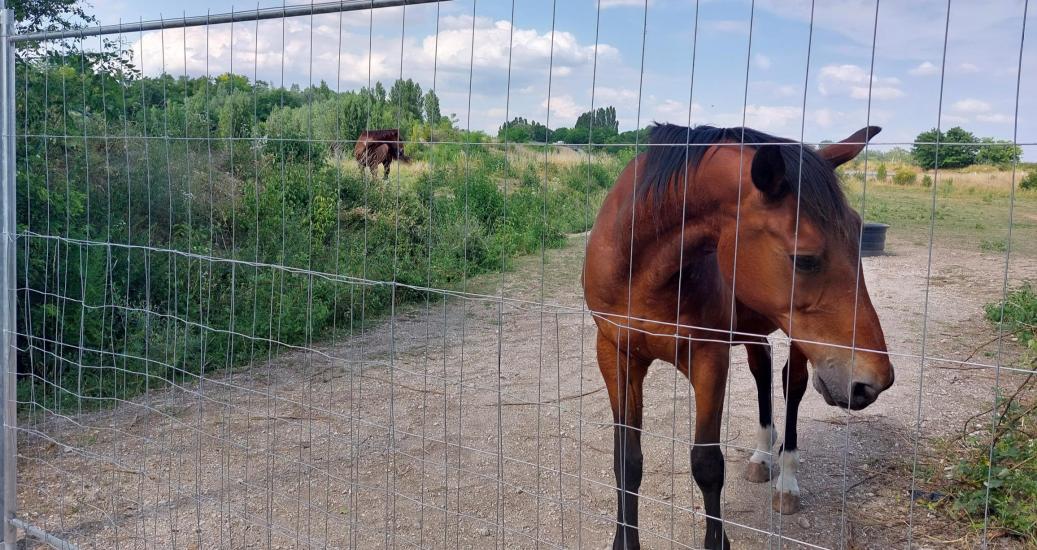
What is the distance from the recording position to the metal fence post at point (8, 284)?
3.35 meters

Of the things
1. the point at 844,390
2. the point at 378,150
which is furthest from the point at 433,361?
the point at 844,390

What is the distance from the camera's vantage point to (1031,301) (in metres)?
5.98

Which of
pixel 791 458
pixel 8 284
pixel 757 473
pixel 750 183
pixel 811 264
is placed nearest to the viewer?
pixel 811 264

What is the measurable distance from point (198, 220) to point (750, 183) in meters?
6.14

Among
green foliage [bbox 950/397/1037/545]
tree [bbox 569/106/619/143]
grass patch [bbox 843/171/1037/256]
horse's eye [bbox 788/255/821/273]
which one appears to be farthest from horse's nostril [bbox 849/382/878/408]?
grass patch [bbox 843/171/1037/256]

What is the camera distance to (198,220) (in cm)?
722

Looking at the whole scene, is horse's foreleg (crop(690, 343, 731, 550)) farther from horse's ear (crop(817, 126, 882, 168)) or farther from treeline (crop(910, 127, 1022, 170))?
treeline (crop(910, 127, 1022, 170))

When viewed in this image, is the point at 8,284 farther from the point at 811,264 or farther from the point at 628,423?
the point at 811,264

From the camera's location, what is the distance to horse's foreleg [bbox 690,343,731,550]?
2723 mm

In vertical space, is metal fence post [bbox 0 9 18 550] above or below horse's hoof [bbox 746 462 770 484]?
above

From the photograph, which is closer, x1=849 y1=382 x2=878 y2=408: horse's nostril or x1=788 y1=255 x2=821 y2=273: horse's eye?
x1=849 y1=382 x2=878 y2=408: horse's nostril

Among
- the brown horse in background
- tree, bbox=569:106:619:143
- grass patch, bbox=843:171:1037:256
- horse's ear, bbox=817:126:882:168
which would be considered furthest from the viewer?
grass patch, bbox=843:171:1037:256

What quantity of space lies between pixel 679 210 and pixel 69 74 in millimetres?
4148

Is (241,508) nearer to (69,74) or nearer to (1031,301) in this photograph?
(69,74)
